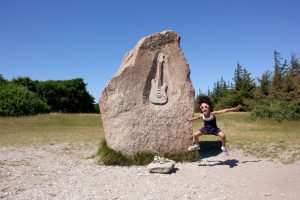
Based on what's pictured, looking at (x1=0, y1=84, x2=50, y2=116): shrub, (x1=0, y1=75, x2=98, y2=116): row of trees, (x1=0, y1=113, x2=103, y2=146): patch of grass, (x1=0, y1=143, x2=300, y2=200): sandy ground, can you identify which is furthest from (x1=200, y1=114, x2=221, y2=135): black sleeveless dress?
(x1=0, y1=75, x2=98, y2=116): row of trees

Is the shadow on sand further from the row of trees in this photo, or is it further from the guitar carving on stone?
the row of trees

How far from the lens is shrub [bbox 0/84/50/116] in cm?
4031

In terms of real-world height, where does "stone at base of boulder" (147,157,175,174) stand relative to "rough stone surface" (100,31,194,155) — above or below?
below

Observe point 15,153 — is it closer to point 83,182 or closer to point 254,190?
point 83,182

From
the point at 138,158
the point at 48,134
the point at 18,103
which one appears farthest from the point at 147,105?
the point at 18,103

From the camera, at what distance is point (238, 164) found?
33.1ft

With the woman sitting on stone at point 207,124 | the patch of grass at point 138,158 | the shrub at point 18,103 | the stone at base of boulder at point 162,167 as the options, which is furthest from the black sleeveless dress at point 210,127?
the shrub at point 18,103

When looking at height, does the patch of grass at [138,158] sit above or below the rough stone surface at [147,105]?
below

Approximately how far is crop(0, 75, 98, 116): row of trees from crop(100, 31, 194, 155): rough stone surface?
33.4 meters

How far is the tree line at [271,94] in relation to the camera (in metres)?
27.4

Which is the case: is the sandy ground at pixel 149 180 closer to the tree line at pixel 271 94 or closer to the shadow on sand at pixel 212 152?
the shadow on sand at pixel 212 152

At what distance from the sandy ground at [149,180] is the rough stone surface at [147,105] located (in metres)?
0.94

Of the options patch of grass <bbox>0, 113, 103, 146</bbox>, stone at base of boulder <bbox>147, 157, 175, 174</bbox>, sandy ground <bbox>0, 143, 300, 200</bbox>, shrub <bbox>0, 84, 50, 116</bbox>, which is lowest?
sandy ground <bbox>0, 143, 300, 200</bbox>

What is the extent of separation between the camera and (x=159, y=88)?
11.2m
